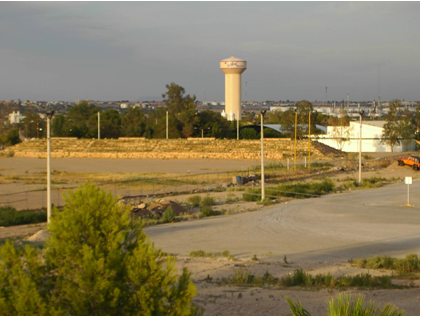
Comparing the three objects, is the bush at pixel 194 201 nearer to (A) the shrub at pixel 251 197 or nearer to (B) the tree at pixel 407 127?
(A) the shrub at pixel 251 197

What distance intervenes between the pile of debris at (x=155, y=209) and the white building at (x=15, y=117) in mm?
85285

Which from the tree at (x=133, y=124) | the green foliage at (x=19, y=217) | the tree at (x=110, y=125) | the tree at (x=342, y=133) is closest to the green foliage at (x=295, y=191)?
the green foliage at (x=19, y=217)

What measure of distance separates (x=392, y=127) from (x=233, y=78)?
82.2 m

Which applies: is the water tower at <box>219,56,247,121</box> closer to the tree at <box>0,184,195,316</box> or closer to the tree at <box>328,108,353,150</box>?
the tree at <box>328,108,353,150</box>

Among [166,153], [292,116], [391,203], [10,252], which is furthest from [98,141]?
[10,252]

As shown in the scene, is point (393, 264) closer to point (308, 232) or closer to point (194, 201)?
point (308, 232)

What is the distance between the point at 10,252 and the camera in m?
6.68

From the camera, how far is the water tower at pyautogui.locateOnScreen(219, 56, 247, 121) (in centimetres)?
14988

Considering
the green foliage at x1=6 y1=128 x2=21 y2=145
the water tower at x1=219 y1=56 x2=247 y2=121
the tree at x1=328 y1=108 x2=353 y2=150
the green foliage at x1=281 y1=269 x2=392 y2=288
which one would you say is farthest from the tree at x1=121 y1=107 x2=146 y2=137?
the green foliage at x1=281 y1=269 x2=392 y2=288

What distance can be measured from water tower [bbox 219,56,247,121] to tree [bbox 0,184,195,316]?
467 ft

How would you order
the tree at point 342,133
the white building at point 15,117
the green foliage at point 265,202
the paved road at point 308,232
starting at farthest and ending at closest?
the white building at point 15,117, the tree at point 342,133, the green foliage at point 265,202, the paved road at point 308,232

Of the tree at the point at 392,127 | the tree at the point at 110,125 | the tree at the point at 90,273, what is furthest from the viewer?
the tree at the point at 110,125

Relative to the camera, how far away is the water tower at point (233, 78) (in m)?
150

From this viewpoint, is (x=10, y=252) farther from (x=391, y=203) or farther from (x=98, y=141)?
(x=98, y=141)
